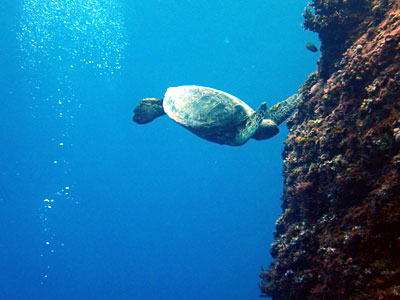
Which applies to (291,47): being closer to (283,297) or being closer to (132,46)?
(132,46)

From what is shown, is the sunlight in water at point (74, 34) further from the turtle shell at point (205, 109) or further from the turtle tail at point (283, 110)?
the turtle tail at point (283, 110)

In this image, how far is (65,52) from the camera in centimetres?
4375

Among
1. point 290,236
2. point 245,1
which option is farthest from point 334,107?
point 245,1

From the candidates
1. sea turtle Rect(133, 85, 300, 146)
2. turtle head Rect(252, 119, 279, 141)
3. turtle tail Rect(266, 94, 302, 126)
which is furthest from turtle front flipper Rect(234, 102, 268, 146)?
turtle tail Rect(266, 94, 302, 126)

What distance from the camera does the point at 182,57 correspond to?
156ft

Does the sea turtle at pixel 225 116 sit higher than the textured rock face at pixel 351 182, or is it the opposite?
the sea turtle at pixel 225 116

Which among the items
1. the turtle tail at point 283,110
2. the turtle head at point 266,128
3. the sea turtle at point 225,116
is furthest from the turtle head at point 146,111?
the turtle tail at point 283,110

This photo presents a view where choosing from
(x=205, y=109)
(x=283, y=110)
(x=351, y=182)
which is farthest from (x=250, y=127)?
(x=351, y=182)

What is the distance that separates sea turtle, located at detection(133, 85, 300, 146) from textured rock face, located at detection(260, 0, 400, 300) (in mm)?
2295

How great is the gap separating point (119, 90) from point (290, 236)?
50568mm

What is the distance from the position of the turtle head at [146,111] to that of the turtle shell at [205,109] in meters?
0.80

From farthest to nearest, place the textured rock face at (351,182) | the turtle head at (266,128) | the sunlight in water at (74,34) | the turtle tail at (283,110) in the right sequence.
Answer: the sunlight in water at (74,34) → the turtle head at (266,128) → the turtle tail at (283,110) → the textured rock face at (351,182)

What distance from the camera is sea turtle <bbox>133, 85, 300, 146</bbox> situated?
7.41 m

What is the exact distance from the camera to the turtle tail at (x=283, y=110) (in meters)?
7.23
